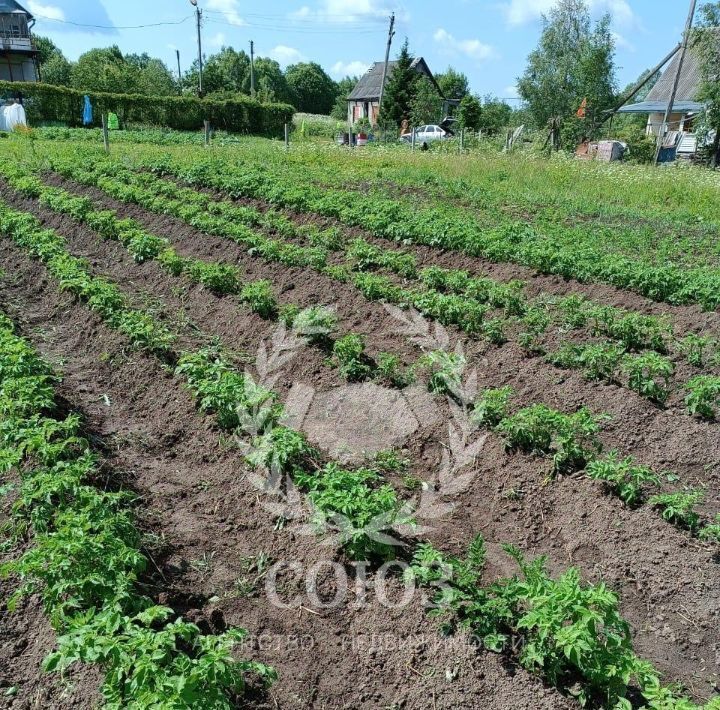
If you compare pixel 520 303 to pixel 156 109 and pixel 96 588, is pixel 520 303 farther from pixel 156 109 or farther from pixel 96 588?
pixel 156 109

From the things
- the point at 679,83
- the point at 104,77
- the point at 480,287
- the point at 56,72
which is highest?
the point at 56,72

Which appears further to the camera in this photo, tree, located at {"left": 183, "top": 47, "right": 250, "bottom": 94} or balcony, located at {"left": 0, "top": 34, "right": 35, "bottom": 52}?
tree, located at {"left": 183, "top": 47, "right": 250, "bottom": 94}

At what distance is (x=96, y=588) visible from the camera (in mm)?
3404

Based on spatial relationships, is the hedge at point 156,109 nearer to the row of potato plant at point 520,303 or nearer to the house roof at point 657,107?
the house roof at point 657,107

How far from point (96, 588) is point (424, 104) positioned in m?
45.1

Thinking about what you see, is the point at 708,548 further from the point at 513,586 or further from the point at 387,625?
the point at 387,625

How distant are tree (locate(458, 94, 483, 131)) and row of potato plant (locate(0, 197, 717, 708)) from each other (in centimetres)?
3603

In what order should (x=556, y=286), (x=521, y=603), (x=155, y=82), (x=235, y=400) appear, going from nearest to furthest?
(x=521, y=603) → (x=235, y=400) → (x=556, y=286) → (x=155, y=82)

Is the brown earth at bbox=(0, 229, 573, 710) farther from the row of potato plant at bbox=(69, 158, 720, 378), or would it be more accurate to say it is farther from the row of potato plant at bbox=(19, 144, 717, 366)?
the row of potato plant at bbox=(19, 144, 717, 366)

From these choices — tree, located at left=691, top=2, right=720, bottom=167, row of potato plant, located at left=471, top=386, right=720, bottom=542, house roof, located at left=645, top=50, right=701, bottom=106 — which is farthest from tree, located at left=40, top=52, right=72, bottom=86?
row of potato plant, located at left=471, top=386, right=720, bottom=542

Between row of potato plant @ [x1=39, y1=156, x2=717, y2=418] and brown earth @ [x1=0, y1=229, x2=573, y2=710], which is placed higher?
row of potato plant @ [x1=39, y1=156, x2=717, y2=418]

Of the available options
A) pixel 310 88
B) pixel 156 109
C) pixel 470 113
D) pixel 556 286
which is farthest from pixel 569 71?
pixel 310 88

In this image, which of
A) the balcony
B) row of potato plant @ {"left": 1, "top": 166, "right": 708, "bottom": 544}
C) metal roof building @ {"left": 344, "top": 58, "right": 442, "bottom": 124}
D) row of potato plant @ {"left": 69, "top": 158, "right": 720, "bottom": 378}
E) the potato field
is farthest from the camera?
metal roof building @ {"left": 344, "top": 58, "right": 442, "bottom": 124}

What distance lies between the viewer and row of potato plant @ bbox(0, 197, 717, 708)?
3174 millimetres
